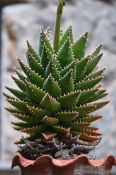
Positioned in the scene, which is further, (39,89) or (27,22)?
(27,22)

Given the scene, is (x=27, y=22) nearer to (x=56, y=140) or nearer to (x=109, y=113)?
(x=109, y=113)

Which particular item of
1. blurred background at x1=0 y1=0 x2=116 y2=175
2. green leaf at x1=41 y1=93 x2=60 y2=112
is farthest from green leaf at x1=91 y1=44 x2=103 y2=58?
blurred background at x1=0 y1=0 x2=116 y2=175

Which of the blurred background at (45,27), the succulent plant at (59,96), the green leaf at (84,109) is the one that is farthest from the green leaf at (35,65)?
the blurred background at (45,27)

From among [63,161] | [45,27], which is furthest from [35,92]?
[45,27]

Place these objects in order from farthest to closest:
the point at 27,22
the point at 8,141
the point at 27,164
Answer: the point at 27,22 → the point at 8,141 → the point at 27,164

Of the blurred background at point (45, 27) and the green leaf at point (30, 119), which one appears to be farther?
the blurred background at point (45, 27)

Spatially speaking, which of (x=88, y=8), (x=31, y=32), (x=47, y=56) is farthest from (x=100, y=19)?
(x=47, y=56)

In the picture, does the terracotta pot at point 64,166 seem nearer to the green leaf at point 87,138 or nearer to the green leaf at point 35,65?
the green leaf at point 87,138

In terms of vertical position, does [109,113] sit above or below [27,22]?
below
